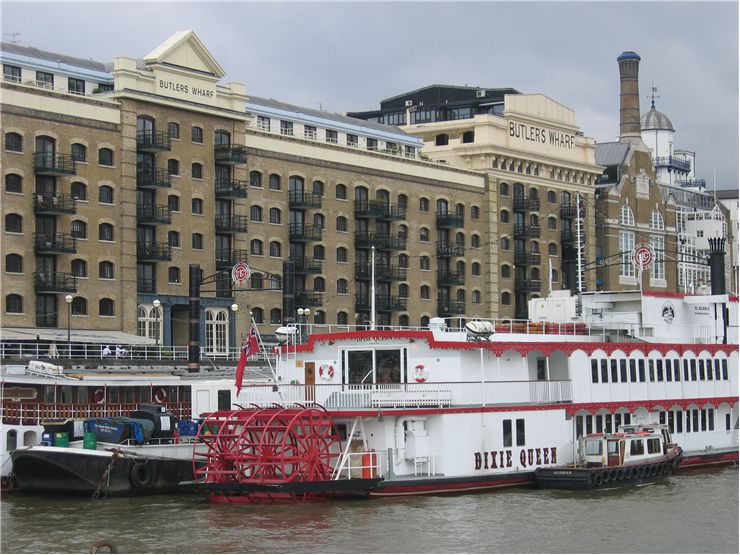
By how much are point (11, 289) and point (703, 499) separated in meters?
34.9

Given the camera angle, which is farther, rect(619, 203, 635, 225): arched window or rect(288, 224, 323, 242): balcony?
rect(619, 203, 635, 225): arched window

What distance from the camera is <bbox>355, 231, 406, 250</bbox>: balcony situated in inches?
3314

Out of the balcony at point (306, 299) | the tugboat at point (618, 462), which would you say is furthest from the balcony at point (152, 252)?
the tugboat at point (618, 462)

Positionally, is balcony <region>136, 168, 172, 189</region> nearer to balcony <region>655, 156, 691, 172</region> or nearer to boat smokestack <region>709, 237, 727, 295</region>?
boat smokestack <region>709, 237, 727, 295</region>

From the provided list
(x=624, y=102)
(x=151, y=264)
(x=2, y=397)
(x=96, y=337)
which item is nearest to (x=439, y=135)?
(x=624, y=102)

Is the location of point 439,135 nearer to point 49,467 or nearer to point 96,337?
point 96,337

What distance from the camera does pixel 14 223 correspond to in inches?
2549

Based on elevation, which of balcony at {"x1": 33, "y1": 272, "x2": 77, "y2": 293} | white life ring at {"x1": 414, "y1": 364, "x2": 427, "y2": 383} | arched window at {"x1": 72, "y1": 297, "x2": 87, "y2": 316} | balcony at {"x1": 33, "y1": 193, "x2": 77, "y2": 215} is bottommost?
white life ring at {"x1": 414, "y1": 364, "x2": 427, "y2": 383}

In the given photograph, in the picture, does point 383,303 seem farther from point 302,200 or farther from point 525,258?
point 525,258

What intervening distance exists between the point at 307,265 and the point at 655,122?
239 ft

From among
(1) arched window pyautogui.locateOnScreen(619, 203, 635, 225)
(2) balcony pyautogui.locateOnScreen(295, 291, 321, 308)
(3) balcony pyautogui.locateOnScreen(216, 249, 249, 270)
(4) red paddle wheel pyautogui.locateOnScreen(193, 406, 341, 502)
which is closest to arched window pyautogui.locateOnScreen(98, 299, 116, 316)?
(3) balcony pyautogui.locateOnScreen(216, 249, 249, 270)

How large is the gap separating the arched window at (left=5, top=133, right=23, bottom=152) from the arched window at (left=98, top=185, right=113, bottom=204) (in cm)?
494

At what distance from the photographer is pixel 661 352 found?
50562 millimetres

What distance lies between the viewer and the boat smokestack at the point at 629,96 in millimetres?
110938
